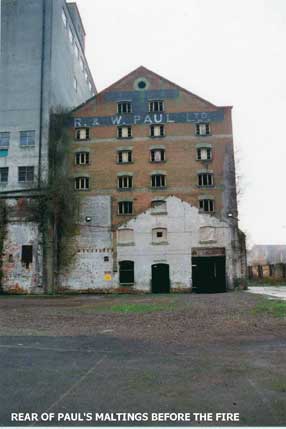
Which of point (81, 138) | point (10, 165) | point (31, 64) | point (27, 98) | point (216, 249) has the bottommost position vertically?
point (216, 249)

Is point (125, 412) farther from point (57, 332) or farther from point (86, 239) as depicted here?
point (86, 239)

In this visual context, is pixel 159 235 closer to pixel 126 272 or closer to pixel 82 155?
pixel 126 272

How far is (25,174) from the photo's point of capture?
3002 centimetres

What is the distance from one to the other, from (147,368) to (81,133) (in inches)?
1088

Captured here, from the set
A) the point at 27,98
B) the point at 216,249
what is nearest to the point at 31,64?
the point at 27,98

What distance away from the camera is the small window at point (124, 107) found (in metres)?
31.7

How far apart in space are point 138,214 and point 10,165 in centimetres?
1076

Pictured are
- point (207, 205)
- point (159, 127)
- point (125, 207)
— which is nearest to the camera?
point (207, 205)

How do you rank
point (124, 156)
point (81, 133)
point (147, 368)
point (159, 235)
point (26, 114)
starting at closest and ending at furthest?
point (147, 368), point (159, 235), point (26, 114), point (124, 156), point (81, 133)

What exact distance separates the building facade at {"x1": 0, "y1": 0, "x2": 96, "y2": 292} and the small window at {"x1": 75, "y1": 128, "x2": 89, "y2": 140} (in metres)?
2.50

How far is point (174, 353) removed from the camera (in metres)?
7.34

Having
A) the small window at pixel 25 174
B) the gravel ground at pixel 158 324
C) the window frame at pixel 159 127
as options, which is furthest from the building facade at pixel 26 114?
the gravel ground at pixel 158 324

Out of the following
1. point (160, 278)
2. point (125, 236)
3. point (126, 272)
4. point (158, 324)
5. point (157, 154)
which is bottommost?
point (158, 324)

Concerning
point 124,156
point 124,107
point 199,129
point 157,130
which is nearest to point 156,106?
point 157,130
